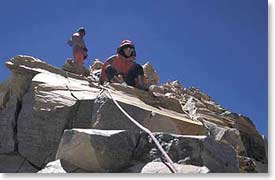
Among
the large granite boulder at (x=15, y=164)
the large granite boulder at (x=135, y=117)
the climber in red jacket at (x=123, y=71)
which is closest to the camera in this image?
the large granite boulder at (x=135, y=117)

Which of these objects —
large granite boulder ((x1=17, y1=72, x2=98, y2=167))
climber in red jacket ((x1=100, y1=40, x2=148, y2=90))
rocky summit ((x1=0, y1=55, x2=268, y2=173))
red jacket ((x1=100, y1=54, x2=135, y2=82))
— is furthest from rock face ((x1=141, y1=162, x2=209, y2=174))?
red jacket ((x1=100, y1=54, x2=135, y2=82))

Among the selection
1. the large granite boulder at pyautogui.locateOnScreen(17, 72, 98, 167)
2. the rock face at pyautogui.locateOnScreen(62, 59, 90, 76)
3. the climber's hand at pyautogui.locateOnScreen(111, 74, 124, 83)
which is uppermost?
the rock face at pyautogui.locateOnScreen(62, 59, 90, 76)

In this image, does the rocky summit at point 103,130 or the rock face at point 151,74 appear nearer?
the rocky summit at point 103,130

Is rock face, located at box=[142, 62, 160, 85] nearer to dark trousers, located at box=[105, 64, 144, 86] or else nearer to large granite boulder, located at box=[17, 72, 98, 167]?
dark trousers, located at box=[105, 64, 144, 86]

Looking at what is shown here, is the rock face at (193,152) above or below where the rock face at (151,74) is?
below

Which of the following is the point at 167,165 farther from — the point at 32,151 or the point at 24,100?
the point at 24,100

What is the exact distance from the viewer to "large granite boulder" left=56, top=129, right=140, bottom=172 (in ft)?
11.7

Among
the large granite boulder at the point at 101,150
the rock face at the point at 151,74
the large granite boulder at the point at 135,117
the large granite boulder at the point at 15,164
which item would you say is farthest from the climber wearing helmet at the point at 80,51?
the large granite boulder at the point at 101,150

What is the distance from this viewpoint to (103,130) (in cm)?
394

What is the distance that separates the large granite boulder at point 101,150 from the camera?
3.55m

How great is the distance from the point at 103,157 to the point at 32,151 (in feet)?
5.48

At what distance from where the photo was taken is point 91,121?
500cm

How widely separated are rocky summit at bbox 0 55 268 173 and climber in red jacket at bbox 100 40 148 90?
0.64 ft

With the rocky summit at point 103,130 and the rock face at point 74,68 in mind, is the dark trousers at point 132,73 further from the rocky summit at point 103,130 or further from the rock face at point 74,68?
the rock face at point 74,68
